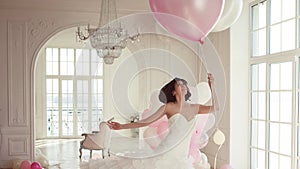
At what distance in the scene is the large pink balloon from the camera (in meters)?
2.58

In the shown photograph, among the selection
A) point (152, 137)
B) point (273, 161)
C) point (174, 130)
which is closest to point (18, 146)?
point (152, 137)

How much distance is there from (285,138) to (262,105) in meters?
0.74

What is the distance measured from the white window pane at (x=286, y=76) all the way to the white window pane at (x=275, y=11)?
647mm

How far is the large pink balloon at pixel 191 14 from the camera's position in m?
2.58

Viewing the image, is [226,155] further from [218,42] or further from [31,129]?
[31,129]

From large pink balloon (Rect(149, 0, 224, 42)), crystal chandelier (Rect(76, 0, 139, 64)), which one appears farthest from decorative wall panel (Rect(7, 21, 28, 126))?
large pink balloon (Rect(149, 0, 224, 42))

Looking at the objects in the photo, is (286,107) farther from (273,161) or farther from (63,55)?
(63,55)

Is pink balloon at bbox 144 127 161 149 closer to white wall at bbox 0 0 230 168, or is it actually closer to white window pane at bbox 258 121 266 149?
white window pane at bbox 258 121 266 149

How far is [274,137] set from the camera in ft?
16.5

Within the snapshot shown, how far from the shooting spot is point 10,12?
6320mm

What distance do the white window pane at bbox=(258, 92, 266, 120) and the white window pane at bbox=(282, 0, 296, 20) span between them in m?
1.15

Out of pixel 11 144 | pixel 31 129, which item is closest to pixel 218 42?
pixel 31 129

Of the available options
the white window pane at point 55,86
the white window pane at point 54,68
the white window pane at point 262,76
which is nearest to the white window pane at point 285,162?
the white window pane at point 262,76

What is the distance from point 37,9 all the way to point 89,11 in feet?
2.89
